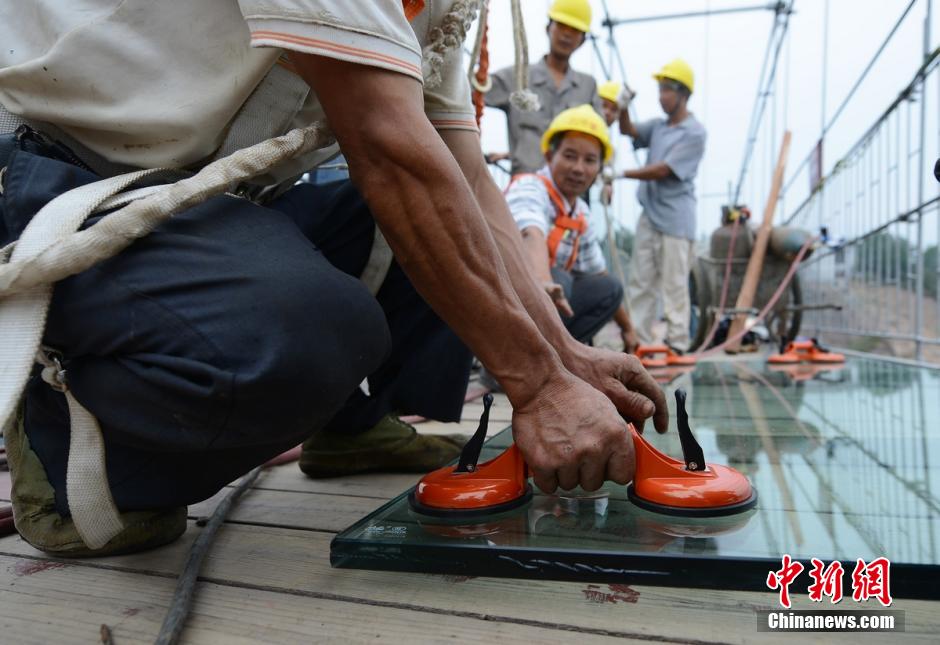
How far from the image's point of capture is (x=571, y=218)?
9.43 feet

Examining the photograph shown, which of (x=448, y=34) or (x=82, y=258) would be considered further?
(x=448, y=34)

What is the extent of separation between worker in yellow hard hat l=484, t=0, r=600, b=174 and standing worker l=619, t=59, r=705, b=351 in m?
0.73

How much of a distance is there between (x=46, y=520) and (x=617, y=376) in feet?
2.65

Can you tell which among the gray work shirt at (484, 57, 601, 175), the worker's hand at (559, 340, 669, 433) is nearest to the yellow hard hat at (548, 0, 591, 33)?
the gray work shirt at (484, 57, 601, 175)

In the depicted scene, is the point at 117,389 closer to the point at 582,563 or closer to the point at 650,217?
the point at 582,563

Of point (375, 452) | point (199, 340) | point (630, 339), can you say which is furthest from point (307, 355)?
point (630, 339)

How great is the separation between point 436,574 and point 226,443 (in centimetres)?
28

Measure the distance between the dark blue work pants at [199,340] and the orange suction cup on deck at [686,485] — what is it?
0.37 meters

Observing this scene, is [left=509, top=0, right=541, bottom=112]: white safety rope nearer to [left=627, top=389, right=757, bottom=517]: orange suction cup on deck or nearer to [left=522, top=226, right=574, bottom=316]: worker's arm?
[left=522, top=226, right=574, bottom=316]: worker's arm

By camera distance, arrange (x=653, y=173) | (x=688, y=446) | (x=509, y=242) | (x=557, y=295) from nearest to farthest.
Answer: (x=688, y=446) < (x=509, y=242) < (x=557, y=295) < (x=653, y=173)

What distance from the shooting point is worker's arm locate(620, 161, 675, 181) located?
14.4 feet

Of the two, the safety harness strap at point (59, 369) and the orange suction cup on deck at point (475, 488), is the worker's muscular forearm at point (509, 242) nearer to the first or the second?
the orange suction cup on deck at point (475, 488)

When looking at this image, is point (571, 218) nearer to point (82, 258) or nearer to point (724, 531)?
point (724, 531)

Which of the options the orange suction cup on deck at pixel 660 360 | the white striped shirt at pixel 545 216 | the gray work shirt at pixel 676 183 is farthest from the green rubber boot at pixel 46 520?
the gray work shirt at pixel 676 183
